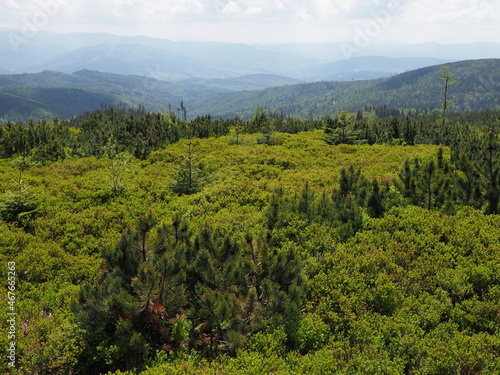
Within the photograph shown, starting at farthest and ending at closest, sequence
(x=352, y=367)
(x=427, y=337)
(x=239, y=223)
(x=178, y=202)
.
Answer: (x=178, y=202), (x=239, y=223), (x=427, y=337), (x=352, y=367)

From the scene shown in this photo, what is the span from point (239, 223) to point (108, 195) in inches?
225

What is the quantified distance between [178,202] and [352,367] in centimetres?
841

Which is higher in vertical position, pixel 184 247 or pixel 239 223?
pixel 184 247

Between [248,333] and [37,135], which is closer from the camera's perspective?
[248,333]

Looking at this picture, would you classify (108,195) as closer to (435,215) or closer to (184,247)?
(184,247)

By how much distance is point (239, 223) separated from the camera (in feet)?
29.2

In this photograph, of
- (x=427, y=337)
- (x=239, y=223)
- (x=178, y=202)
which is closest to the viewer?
(x=427, y=337)

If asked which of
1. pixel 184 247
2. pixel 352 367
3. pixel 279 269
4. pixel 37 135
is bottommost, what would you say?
pixel 352 367

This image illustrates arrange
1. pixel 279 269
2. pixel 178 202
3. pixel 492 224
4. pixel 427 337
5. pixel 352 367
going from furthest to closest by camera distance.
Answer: pixel 178 202
pixel 492 224
pixel 279 269
pixel 427 337
pixel 352 367

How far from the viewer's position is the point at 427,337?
4.57 metres

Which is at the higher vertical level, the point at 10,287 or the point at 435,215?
the point at 435,215

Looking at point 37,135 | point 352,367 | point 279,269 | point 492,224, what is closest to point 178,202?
point 279,269

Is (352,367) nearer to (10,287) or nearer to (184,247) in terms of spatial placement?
(184,247)

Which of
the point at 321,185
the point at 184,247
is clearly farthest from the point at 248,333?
the point at 321,185
